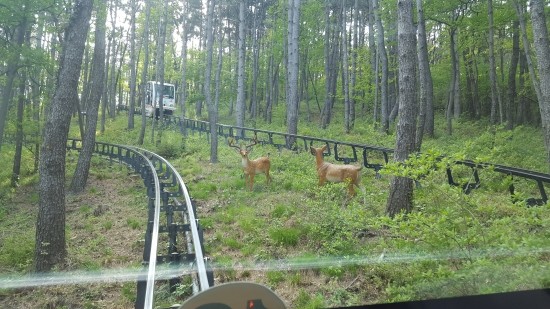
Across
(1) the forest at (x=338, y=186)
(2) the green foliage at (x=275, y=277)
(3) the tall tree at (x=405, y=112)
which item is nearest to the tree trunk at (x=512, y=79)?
(1) the forest at (x=338, y=186)

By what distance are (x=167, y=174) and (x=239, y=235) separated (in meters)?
6.46

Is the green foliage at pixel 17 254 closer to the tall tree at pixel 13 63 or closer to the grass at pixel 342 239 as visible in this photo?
the grass at pixel 342 239

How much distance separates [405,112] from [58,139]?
5.29 meters

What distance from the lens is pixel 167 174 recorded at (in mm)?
12016

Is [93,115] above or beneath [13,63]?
beneath

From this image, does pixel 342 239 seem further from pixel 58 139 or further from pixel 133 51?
pixel 133 51

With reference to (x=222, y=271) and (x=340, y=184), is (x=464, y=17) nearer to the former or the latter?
(x=340, y=184)

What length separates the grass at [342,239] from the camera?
3.51 meters

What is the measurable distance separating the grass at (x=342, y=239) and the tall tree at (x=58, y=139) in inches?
20.5

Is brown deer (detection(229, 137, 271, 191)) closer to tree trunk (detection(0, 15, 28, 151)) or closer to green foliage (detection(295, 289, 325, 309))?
green foliage (detection(295, 289, 325, 309))

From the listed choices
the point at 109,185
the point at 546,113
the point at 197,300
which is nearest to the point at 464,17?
the point at 546,113

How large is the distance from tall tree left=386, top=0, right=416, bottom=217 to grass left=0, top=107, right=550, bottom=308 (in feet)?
1.25

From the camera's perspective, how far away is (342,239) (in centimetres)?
536

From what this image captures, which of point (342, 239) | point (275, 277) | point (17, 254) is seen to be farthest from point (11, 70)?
point (275, 277)
